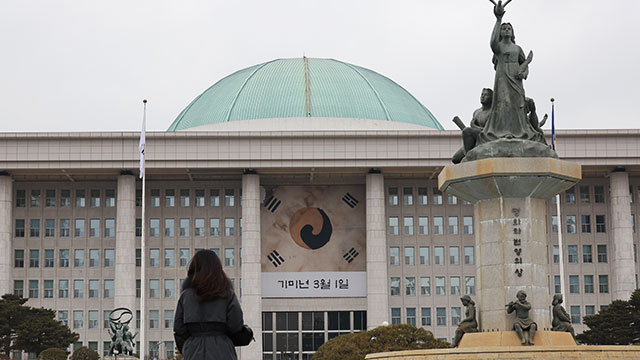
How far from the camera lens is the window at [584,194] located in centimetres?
8738

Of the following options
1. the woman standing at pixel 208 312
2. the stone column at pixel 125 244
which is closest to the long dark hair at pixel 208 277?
the woman standing at pixel 208 312

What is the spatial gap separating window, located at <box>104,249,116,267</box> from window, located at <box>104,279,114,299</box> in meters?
1.30

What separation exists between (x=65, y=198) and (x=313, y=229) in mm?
20455

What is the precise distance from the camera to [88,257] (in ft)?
283

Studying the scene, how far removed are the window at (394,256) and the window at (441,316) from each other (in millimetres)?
5086

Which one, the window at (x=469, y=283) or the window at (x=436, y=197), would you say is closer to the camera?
the window at (x=469, y=283)

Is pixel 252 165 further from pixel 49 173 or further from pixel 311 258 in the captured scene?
pixel 49 173

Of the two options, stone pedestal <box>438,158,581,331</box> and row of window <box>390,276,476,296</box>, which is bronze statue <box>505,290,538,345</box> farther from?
row of window <box>390,276,476,296</box>

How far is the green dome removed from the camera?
92.6 meters

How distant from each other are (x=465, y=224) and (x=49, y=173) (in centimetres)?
3363

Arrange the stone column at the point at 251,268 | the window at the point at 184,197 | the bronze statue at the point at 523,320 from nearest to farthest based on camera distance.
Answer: the bronze statue at the point at 523,320 < the stone column at the point at 251,268 < the window at the point at 184,197

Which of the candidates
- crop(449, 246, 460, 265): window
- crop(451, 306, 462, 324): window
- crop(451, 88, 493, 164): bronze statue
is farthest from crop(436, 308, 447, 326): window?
crop(451, 88, 493, 164): bronze statue

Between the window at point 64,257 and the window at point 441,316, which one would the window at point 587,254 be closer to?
the window at point 441,316

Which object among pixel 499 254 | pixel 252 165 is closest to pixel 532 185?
pixel 499 254
